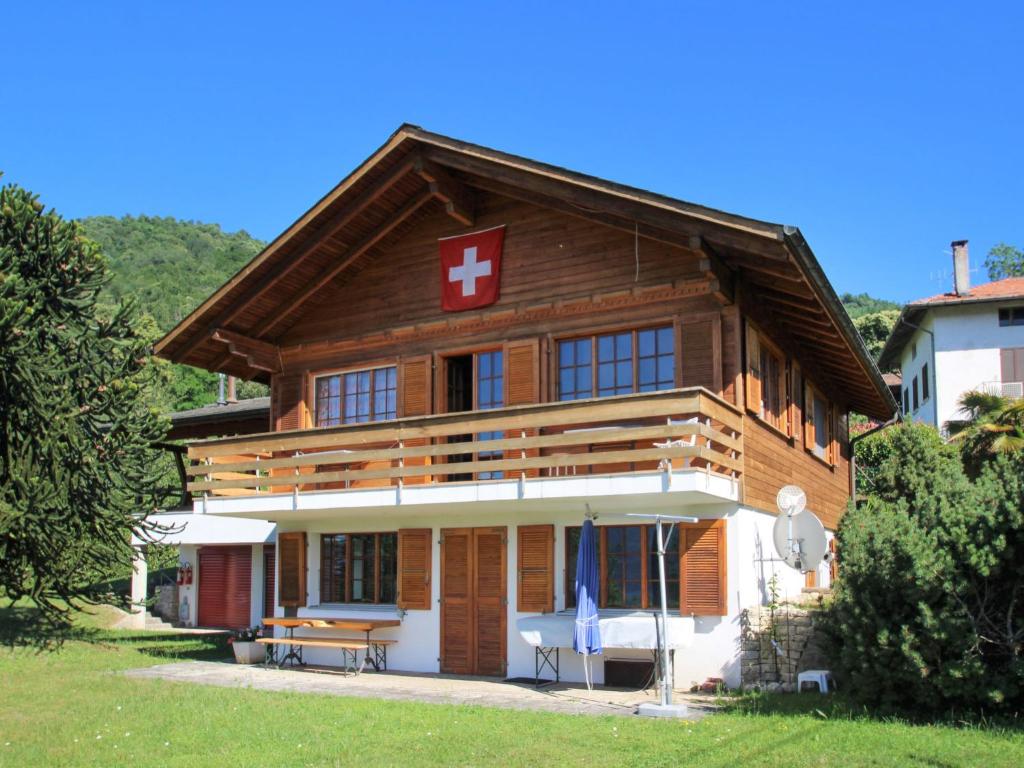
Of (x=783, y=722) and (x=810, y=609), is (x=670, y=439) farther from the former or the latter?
(x=783, y=722)

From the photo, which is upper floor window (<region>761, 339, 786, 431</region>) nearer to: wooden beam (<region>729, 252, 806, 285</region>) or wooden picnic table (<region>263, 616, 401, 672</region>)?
wooden beam (<region>729, 252, 806, 285</region>)

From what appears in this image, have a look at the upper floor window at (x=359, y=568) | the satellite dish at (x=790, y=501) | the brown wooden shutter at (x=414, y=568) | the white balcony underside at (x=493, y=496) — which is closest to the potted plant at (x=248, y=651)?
the upper floor window at (x=359, y=568)

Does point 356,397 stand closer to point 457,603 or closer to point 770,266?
point 457,603

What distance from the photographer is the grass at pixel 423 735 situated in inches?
382

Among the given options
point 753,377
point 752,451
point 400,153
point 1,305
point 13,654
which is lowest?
point 13,654

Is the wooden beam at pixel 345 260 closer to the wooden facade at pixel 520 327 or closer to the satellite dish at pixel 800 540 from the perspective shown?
the wooden facade at pixel 520 327

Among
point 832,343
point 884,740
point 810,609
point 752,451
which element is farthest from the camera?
point 832,343

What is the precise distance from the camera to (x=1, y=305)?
15422mm

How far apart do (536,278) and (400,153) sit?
3.11m

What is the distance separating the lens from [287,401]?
19172 mm

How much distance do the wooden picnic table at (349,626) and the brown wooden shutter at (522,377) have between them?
11.2ft

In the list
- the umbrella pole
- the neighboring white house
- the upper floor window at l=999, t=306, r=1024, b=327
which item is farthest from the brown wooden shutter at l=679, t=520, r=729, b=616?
the upper floor window at l=999, t=306, r=1024, b=327

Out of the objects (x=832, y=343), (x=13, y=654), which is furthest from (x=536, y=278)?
(x=13, y=654)

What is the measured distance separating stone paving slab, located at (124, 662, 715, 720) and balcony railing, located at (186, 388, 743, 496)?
2.97m
